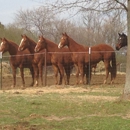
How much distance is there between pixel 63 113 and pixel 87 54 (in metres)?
11.0

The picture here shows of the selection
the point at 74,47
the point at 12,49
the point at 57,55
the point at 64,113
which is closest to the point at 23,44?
the point at 12,49

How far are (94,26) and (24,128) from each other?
4065cm

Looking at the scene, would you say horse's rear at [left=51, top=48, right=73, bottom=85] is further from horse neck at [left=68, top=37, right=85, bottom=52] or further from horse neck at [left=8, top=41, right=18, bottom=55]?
horse neck at [left=8, top=41, right=18, bottom=55]

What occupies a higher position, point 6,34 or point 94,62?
point 6,34

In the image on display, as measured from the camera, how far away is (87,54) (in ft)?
72.4

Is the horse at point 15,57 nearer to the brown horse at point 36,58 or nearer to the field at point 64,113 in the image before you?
the brown horse at point 36,58

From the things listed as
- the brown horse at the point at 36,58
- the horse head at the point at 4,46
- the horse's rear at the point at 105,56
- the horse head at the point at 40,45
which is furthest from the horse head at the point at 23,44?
the horse's rear at the point at 105,56

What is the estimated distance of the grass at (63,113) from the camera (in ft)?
31.4

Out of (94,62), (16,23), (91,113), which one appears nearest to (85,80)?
(94,62)

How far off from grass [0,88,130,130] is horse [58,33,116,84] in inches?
302

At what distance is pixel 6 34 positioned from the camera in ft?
154

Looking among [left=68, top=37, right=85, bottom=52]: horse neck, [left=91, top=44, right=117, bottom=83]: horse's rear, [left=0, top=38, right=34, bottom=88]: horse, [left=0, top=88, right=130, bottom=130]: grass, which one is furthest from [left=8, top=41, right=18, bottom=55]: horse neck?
[left=0, top=88, right=130, bottom=130]: grass

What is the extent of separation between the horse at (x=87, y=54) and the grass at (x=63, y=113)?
7682 millimetres

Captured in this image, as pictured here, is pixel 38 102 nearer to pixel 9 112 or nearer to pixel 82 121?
pixel 9 112
